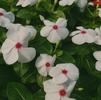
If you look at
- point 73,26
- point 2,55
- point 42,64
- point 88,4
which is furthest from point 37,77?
point 88,4

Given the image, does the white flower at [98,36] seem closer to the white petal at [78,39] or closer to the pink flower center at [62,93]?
the white petal at [78,39]

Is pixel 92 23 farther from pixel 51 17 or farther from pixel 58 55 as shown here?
pixel 58 55

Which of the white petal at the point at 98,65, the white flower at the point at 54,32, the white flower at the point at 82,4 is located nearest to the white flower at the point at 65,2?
the white flower at the point at 82,4

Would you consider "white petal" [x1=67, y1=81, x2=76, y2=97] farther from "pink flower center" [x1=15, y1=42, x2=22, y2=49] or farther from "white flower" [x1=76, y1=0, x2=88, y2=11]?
"white flower" [x1=76, y1=0, x2=88, y2=11]

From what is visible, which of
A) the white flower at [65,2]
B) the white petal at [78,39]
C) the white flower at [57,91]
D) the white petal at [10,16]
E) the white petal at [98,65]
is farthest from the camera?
the white flower at [65,2]

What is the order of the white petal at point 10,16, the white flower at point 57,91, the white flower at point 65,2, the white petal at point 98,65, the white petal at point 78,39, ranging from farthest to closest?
the white flower at point 65,2
the white petal at point 10,16
the white petal at point 78,39
the white petal at point 98,65
the white flower at point 57,91

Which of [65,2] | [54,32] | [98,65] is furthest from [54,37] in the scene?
[65,2]
